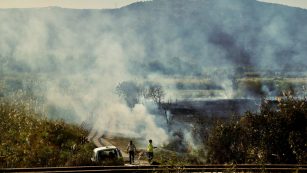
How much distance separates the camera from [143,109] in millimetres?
85625

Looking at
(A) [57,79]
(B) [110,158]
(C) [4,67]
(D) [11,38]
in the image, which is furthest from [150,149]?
(D) [11,38]

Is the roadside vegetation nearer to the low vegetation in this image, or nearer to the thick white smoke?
the low vegetation

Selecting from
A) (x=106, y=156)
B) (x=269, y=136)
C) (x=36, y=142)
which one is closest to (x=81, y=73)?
(x=36, y=142)

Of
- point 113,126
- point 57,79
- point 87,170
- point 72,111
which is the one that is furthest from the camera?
point 57,79

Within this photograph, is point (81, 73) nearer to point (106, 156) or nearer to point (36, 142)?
point (36, 142)

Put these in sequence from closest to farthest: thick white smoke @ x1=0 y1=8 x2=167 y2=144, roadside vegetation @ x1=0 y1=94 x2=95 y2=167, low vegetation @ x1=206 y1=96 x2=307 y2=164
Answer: roadside vegetation @ x1=0 y1=94 x2=95 y2=167, low vegetation @ x1=206 y1=96 x2=307 y2=164, thick white smoke @ x1=0 y1=8 x2=167 y2=144

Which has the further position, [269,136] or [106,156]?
[269,136]

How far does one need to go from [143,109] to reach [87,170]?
66384 millimetres

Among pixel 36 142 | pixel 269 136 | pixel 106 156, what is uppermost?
pixel 36 142

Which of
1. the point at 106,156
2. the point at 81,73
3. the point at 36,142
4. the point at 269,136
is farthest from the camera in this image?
the point at 81,73

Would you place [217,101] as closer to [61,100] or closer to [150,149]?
[61,100]

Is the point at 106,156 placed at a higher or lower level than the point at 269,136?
lower

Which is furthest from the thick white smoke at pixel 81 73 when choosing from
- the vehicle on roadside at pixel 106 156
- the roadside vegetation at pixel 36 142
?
the vehicle on roadside at pixel 106 156

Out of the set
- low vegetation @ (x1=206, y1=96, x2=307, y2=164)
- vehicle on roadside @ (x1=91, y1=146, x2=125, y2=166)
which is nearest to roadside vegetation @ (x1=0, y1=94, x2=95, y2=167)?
vehicle on roadside @ (x1=91, y1=146, x2=125, y2=166)
